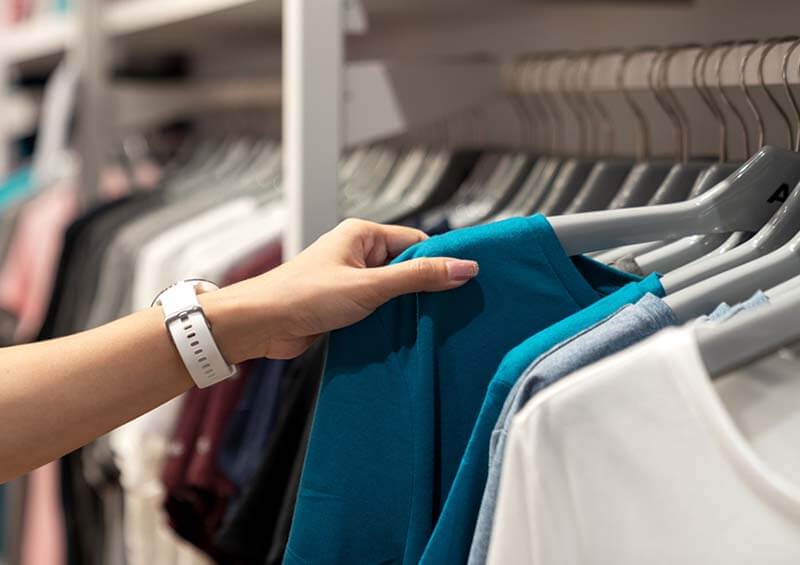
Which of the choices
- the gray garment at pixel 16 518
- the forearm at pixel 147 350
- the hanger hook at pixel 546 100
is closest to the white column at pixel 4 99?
the gray garment at pixel 16 518

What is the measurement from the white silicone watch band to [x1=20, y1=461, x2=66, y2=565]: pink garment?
0.97 meters

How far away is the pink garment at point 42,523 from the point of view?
1706 millimetres

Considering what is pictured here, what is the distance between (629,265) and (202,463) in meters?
0.62

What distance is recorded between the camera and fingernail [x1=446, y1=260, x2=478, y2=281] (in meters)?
0.69

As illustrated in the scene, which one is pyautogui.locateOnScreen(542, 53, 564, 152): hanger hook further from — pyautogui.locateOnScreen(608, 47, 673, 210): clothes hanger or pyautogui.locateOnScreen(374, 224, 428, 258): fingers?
pyautogui.locateOnScreen(374, 224, 428, 258): fingers

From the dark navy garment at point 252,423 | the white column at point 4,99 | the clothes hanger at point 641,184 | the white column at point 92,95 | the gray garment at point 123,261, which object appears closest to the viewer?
the clothes hanger at point 641,184

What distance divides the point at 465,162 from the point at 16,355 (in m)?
0.61

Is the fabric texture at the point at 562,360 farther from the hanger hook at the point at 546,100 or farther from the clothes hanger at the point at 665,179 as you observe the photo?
the hanger hook at the point at 546,100

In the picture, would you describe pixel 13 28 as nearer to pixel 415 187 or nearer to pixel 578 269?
pixel 415 187

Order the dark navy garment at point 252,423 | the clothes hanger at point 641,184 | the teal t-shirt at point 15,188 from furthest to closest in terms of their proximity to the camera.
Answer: the teal t-shirt at point 15,188
the dark navy garment at point 252,423
the clothes hanger at point 641,184

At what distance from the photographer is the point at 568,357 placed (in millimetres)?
596

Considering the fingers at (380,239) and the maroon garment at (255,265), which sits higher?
the maroon garment at (255,265)

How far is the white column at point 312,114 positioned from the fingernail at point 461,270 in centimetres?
38

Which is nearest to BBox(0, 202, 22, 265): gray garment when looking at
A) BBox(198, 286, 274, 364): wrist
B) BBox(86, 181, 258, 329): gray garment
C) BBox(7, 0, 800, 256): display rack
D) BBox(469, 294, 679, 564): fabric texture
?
BBox(7, 0, 800, 256): display rack
